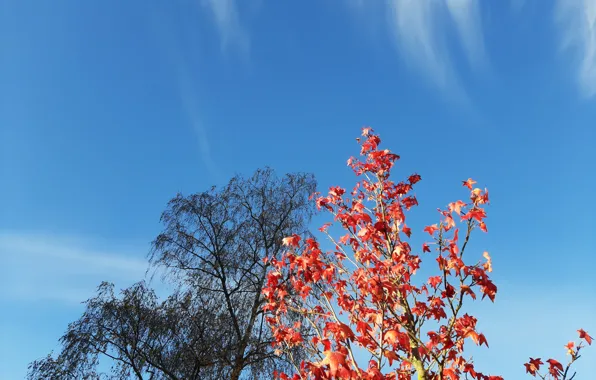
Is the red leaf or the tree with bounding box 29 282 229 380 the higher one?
the tree with bounding box 29 282 229 380

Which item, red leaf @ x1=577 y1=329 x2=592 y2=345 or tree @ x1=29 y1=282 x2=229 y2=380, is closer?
red leaf @ x1=577 y1=329 x2=592 y2=345

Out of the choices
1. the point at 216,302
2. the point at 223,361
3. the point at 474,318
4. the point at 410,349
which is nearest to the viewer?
the point at 410,349

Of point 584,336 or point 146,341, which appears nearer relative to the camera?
point 584,336

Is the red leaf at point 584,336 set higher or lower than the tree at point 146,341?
lower

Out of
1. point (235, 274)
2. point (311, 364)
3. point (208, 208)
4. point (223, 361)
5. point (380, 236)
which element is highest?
point (208, 208)

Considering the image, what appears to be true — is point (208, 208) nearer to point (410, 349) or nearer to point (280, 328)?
point (280, 328)

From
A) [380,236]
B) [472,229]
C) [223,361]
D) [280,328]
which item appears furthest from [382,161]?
[223,361]

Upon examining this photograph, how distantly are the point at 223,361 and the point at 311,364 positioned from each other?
21.2 ft

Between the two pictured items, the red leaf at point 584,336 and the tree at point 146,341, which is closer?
the red leaf at point 584,336

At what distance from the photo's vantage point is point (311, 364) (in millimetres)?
3430

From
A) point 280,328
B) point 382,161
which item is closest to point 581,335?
point 382,161

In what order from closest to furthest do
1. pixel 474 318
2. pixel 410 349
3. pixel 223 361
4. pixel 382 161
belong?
1. pixel 410 349
2. pixel 474 318
3. pixel 382 161
4. pixel 223 361

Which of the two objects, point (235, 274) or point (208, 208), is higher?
point (208, 208)

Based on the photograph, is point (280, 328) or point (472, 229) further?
point (280, 328)
